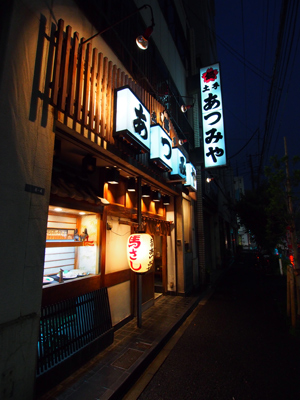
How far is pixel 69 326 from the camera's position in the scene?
445 cm

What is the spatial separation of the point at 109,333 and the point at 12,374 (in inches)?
113

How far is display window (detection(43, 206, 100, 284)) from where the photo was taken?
5.67m

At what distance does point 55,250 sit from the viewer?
5.95 m

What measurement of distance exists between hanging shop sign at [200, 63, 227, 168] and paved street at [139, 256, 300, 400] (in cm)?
770

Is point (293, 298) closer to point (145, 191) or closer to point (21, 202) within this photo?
point (145, 191)

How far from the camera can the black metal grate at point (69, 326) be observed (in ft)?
12.8

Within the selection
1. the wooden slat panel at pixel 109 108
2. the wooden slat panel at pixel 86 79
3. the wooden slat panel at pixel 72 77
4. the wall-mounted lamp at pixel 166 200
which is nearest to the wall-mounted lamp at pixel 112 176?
the wooden slat panel at pixel 109 108

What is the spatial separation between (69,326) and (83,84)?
5.56 meters

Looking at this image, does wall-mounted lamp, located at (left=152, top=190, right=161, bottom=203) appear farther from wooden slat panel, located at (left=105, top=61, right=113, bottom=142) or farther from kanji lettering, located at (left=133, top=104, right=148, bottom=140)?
wooden slat panel, located at (left=105, top=61, right=113, bottom=142)

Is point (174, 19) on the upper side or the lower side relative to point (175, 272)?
upper

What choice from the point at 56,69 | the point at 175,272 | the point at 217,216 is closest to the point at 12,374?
the point at 56,69

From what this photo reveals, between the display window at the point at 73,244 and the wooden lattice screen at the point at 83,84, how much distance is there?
2.54 meters

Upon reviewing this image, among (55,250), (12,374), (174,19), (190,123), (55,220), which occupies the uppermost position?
(174,19)

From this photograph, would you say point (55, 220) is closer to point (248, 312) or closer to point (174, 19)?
point (248, 312)
